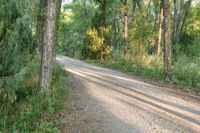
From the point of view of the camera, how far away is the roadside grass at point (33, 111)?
8562mm

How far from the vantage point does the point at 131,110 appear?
10234 millimetres

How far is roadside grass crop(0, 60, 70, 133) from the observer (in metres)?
8.56

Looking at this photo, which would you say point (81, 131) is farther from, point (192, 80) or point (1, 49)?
point (192, 80)

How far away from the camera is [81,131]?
327 inches

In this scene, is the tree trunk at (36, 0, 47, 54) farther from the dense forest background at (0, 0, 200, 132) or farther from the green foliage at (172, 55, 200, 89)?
the green foliage at (172, 55, 200, 89)

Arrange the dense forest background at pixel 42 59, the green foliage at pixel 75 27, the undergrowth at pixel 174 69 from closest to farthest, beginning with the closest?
the dense forest background at pixel 42 59
the undergrowth at pixel 174 69
the green foliage at pixel 75 27

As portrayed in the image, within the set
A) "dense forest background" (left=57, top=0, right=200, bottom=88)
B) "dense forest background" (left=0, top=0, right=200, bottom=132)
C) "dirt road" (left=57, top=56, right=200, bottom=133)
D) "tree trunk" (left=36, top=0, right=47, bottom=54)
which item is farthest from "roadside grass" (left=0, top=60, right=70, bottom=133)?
"dense forest background" (left=57, top=0, right=200, bottom=88)

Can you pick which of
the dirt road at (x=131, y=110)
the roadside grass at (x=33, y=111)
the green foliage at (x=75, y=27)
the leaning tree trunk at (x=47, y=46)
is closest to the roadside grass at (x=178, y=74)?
the dirt road at (x=131, y=110)

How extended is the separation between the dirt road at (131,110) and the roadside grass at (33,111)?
471mm

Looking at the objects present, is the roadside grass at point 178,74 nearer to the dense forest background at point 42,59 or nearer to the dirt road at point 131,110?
the dense forest background at point 42,59

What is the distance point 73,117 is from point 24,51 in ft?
8.64

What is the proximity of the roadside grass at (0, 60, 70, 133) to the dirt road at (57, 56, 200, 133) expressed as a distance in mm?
471

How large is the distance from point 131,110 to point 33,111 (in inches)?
115

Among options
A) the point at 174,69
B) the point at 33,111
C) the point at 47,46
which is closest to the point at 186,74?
the point at 174,69
